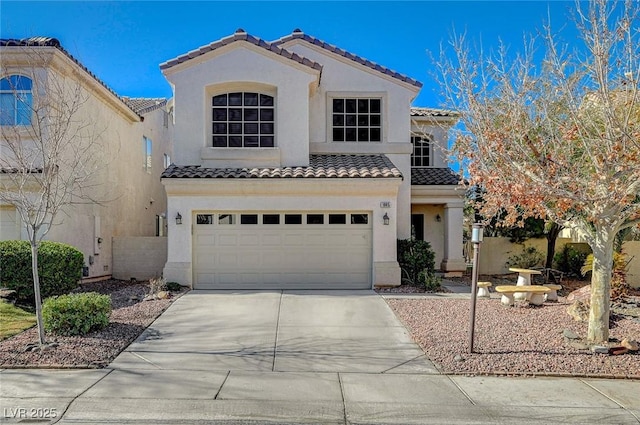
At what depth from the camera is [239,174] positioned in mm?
13930

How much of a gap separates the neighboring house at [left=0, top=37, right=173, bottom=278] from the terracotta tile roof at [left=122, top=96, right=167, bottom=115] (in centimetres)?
5

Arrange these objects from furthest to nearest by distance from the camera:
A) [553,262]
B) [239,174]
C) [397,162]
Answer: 1. [553,262]
2. [397,162]
3. [239,174]

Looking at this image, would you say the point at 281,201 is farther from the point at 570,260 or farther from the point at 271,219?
the point at 570,260

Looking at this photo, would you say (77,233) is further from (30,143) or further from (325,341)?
(325,341)

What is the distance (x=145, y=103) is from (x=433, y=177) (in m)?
13.8

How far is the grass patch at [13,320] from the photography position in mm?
9039

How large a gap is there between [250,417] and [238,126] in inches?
434

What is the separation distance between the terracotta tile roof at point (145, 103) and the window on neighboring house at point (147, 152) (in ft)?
4.12

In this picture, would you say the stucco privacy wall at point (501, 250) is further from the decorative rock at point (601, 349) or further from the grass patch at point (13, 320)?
the grass patch at point (13, 320)

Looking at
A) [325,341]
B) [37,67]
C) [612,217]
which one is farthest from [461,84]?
[37,67]

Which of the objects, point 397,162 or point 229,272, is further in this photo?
point 397,162

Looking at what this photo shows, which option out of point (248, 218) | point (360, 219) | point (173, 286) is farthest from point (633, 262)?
point (173, 286)

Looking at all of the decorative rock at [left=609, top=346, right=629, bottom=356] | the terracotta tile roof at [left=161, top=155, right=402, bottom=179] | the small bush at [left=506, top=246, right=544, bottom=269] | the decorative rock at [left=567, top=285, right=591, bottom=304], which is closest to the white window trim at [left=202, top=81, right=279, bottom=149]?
the terracotta tile roof at [left=161, top=155, right=402, bottom=179]

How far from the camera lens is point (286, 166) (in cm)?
1490
